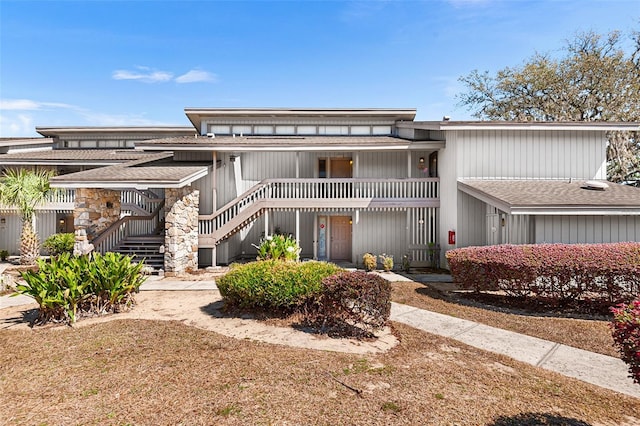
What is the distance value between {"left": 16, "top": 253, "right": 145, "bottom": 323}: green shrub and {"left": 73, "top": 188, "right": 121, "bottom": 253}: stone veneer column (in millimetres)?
5888

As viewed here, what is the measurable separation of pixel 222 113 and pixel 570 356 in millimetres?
16614

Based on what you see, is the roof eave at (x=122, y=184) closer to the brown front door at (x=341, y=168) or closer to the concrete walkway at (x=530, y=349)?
the brown front door at (x=341, y=168)

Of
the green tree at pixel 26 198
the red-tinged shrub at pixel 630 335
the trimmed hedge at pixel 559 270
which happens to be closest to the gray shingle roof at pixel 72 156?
the green tree at pixel 26 198

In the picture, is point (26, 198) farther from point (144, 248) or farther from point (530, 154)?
point (530, 154)

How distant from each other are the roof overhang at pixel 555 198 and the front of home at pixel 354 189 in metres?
0.04

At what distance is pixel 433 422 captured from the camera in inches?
145

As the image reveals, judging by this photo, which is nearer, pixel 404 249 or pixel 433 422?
pixel 433 422

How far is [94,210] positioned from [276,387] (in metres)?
13.0

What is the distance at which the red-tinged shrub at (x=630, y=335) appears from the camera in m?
3.41

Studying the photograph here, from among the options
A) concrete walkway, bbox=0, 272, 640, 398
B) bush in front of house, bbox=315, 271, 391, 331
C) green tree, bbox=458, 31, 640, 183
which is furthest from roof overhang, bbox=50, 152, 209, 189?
green tree, bbox=458, 31, 640, 183

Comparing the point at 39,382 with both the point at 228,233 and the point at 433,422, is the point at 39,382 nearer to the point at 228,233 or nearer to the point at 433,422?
the point at 433,422

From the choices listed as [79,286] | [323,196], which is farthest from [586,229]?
[79,286]

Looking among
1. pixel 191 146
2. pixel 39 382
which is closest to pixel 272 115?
pixel 191 146

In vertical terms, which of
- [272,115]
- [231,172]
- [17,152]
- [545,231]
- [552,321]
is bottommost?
[552,321]
